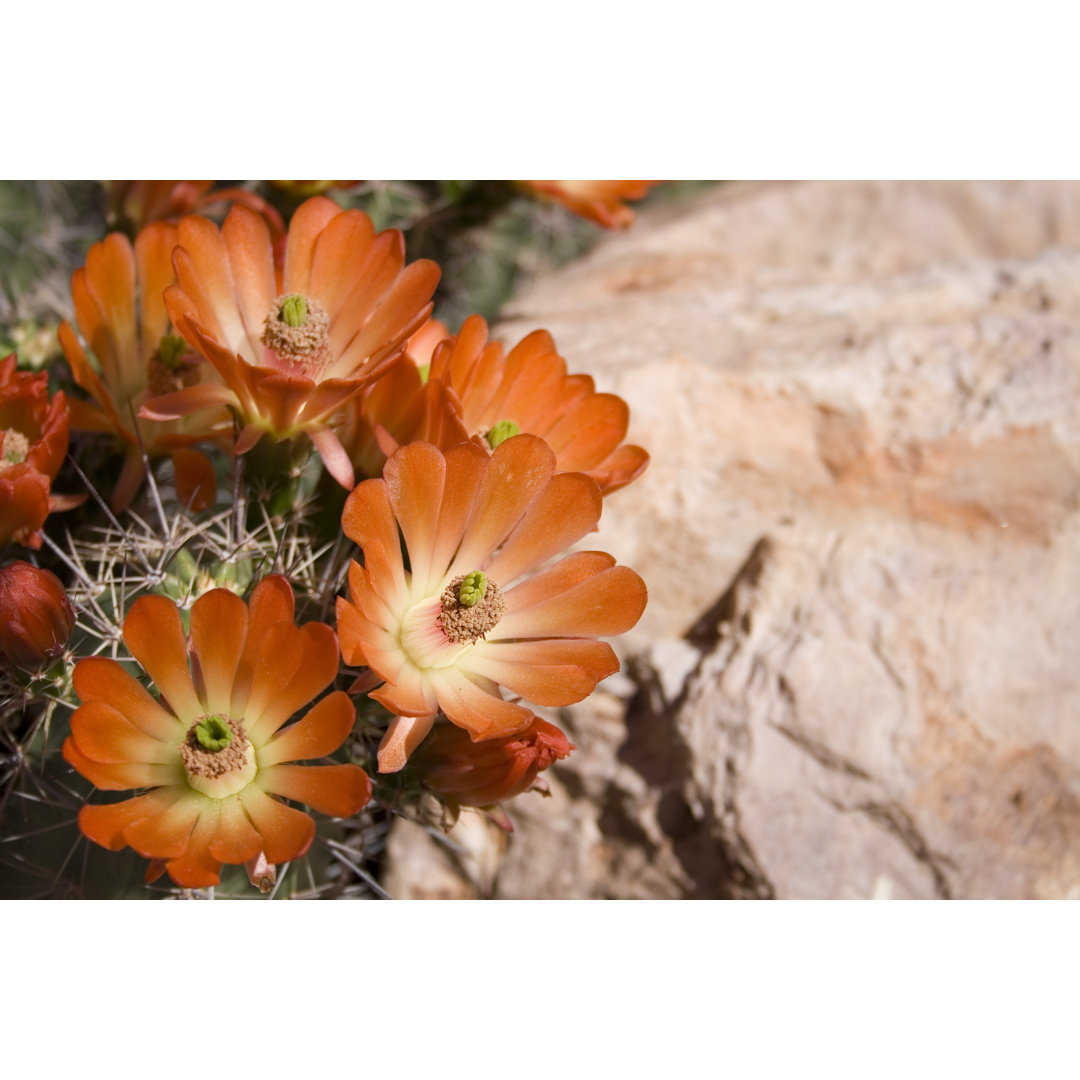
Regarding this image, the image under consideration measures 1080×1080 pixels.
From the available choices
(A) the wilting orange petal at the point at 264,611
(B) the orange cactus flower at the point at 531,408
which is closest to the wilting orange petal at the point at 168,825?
(A) the wilting orange petal at the point at 264,611

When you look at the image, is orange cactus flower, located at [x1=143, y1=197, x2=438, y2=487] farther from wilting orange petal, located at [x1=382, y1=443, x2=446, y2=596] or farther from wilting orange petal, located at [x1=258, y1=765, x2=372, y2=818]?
wilting orange petal, located at [x1=258, y1=765, x2=372, y2=818]

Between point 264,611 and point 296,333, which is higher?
point 296,333

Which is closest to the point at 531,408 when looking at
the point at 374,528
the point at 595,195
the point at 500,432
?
the point at 500,432

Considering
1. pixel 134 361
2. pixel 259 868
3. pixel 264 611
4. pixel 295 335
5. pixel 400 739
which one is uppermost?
pixel 295 335

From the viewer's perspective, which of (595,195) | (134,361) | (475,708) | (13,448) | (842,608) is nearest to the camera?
(475,708)

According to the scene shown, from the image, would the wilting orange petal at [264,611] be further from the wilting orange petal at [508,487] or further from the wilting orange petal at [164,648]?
the wilting orange petal at [508,487]

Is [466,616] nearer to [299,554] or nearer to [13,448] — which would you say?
[299,554]

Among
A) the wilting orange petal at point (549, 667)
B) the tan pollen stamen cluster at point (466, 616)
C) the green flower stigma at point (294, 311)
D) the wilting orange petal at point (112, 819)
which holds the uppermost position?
the green flower stigma at point (294, 311)
